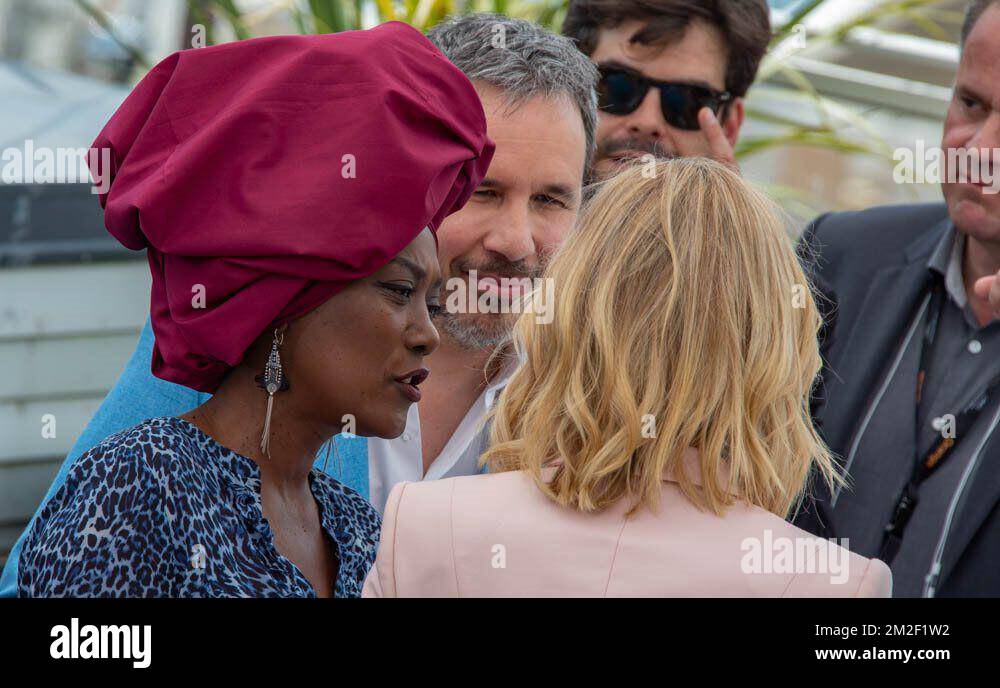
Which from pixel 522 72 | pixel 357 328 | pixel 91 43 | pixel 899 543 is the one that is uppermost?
pixel 522 72

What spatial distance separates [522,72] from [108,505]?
129 cm

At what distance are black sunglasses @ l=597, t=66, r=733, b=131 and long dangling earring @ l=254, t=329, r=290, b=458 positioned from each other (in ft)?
4.88

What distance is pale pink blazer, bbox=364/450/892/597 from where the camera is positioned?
1.42m

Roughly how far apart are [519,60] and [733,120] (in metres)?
0.87

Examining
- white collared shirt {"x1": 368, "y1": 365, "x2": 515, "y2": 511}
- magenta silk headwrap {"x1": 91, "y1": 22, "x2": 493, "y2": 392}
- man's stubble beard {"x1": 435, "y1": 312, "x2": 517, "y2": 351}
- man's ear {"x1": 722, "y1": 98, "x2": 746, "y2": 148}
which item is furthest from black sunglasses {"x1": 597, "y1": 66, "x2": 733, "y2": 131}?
magenta silk headwrap {"x1": 91, "y1": 22, "x2": 493, "y2": 392}

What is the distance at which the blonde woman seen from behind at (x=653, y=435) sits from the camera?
1450 millimetres

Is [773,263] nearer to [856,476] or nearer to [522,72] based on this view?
[522,72]

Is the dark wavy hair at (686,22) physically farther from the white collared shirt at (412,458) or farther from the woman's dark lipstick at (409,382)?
the woman's dark lipstick at (409,382)

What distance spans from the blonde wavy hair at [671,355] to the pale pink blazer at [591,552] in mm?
36

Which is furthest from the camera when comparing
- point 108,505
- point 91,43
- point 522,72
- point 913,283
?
point 91,43

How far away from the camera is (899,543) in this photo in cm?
243

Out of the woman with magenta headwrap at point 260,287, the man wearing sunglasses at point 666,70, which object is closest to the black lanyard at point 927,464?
the man wearing sunglasses at point 666,70

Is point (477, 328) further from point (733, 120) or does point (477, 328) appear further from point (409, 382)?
point (733, 120)

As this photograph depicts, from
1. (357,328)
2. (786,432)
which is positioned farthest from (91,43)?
(786,432)
